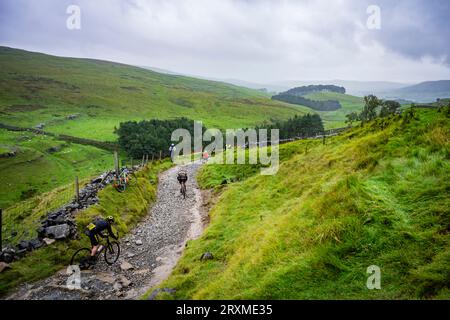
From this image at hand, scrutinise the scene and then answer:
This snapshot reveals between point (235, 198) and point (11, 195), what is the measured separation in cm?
6375

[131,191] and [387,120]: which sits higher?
[387,120]

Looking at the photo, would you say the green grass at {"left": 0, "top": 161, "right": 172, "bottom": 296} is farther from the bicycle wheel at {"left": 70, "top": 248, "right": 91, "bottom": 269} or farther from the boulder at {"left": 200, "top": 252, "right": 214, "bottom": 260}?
the boulder at {"left": 200, "top": 252, "right": 214, "bottom": 260}

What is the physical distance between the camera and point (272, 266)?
10.3 m

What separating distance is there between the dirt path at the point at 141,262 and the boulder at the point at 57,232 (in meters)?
2.33

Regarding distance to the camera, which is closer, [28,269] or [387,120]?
[28,269]

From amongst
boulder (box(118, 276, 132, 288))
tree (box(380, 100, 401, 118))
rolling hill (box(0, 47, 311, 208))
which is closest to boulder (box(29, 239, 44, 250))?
boulder (box(118, 276, 132, 288))

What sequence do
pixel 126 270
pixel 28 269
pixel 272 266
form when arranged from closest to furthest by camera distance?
pixel 272 266 < pixel 28 269 < pixel 126 270

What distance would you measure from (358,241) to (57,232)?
1545 centimetres

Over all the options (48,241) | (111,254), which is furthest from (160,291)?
(48,241)

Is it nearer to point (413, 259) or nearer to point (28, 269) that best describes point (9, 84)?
point (28, 269)

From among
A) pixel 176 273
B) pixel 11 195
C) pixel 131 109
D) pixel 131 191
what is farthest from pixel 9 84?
pixel 176 273

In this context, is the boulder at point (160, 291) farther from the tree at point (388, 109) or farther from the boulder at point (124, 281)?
the tree at point (388, 109)

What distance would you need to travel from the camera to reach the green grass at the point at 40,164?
68625 millimetres

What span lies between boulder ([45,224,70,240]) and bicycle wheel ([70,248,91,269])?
55.8 inches
